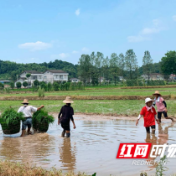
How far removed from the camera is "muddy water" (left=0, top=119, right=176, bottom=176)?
7043 mm

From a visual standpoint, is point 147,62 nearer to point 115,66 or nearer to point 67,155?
point 115,66

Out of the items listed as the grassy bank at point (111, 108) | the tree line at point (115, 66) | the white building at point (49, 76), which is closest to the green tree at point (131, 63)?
the tree line at point (115, 66)

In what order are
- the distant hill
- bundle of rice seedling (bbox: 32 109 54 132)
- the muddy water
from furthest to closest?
1. the distant hill
2. bundle of rice seedling (bbox: 32 109 54 132)
3. the muddy water

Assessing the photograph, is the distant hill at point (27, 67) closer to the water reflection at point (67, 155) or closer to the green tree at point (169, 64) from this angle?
the green tree at point (169, 64)

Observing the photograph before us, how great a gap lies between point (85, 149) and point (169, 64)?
99.8 metres

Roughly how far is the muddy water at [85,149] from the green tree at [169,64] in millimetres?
94066

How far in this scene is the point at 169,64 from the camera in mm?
103750

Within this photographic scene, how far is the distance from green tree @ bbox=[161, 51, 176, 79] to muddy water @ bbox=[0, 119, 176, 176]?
94.1 m

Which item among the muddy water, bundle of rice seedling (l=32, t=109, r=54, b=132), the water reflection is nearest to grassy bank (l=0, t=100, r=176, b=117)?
the muddy water

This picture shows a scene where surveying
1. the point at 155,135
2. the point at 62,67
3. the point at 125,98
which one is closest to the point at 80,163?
the point at 155,135

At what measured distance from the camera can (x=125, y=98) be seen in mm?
34344

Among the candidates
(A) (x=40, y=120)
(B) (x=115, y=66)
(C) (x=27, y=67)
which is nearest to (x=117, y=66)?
(B) (x=115, y=66)

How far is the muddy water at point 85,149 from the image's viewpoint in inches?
277

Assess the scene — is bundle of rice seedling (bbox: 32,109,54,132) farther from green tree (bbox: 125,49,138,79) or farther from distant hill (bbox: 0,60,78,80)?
distant hill (bbox: 0,60,78,80)
